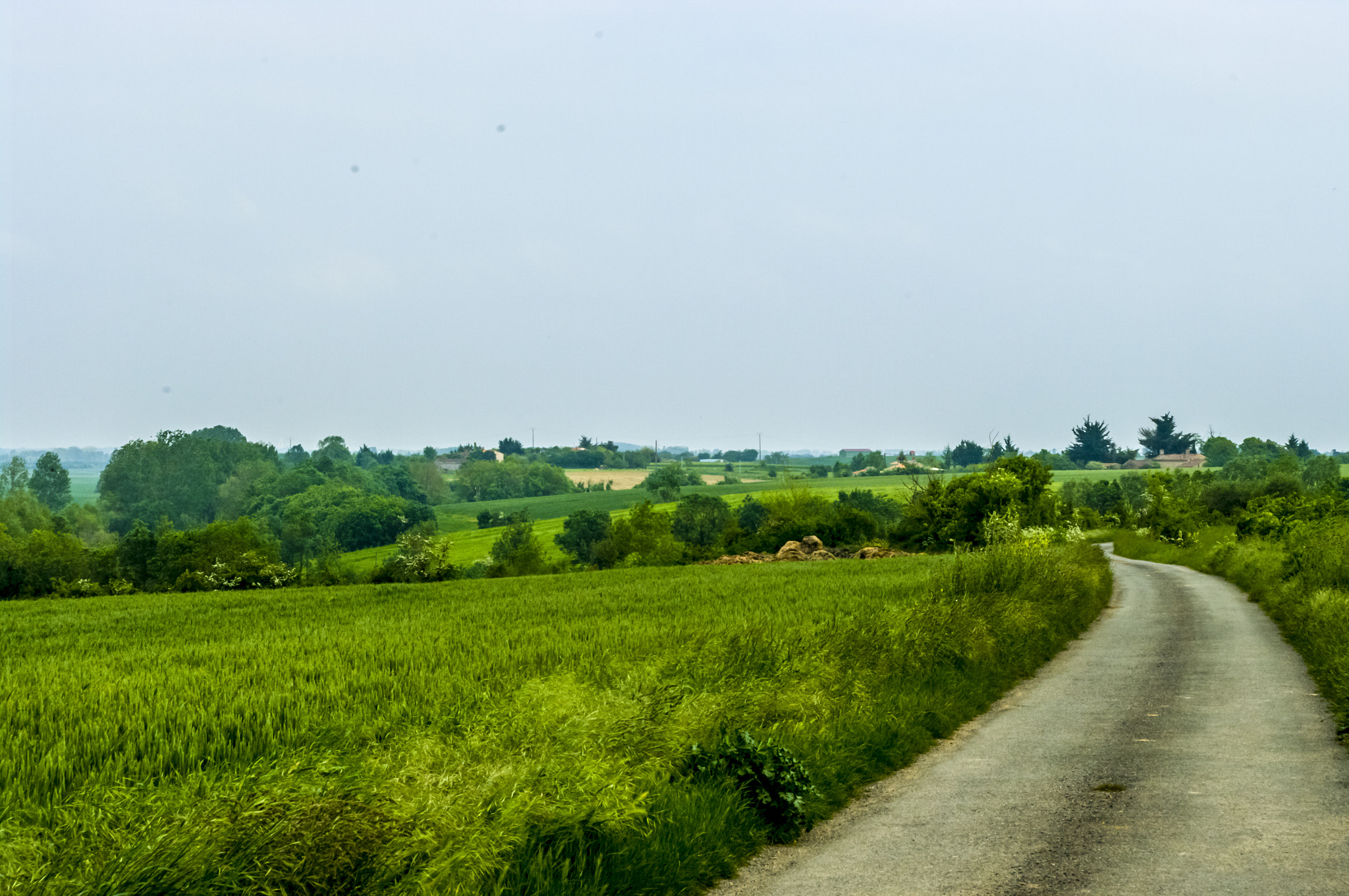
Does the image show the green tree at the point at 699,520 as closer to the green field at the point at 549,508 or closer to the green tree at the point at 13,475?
the green field at the point at 549,508

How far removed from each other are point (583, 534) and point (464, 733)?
334ft

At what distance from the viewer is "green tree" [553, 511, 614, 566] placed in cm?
10875

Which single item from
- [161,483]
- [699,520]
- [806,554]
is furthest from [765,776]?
[161,483]

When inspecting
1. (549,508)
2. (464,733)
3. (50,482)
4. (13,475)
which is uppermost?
(13,475)

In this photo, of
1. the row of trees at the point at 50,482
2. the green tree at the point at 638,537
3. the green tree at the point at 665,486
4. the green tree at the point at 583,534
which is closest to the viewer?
the green tree at the point at 638,537

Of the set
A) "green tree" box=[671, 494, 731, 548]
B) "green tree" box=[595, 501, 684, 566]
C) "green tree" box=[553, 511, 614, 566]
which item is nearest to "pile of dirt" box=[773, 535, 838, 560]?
"green tree" box=[595, 501, 684, 566]

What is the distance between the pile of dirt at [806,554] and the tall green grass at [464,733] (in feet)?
109

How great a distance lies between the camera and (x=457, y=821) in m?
6.22

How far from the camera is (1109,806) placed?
28.5ft

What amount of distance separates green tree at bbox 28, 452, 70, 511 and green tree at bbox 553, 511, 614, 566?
10985cm

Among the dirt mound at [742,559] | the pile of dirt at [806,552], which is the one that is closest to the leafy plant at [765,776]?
the dirt mound at [742,559]

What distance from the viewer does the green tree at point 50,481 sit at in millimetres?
168500

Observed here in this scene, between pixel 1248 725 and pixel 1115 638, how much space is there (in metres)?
9.93

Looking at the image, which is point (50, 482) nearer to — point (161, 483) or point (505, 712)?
point (161, 483)
